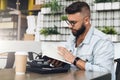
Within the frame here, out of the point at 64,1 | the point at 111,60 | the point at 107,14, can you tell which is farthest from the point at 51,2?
Answer: the point at 111,60

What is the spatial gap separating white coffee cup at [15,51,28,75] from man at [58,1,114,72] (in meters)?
0.44


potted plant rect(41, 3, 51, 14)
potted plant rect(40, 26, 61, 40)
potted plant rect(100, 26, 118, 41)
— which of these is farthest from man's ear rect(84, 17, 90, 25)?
potted plant rect(41, 3, 51, 14)

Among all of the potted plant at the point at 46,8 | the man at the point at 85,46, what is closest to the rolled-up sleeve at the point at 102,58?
the man at the point at 85,46

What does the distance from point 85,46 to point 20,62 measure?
2.22ft

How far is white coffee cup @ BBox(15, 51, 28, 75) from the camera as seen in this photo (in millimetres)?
1350

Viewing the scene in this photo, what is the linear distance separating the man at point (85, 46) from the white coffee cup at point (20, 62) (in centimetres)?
44

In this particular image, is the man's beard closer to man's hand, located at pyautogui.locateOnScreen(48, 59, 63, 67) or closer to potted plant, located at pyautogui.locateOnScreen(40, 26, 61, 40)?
man's hand, located at pyautogui.locateOnScreen(48, 59, 63, 67)

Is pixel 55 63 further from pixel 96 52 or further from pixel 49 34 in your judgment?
pixel 49 34

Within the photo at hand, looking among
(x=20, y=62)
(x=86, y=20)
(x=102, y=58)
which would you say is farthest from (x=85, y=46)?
(x=20, y=62)

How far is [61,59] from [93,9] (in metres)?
1.88

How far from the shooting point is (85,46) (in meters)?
1.91

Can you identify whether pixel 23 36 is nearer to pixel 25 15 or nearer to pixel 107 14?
pixel 25 15

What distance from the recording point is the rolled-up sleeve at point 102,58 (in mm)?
1719

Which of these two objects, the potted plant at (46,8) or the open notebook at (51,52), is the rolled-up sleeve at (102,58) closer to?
the open notebook at (51,52)
